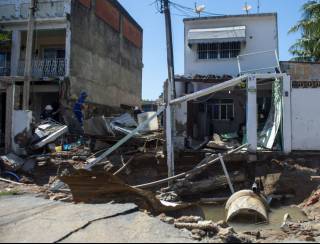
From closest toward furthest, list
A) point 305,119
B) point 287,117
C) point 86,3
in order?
point 287,117, point 305,119, point 86,3

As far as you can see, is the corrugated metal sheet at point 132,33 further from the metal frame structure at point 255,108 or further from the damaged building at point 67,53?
the metal frame structure at point 255,108

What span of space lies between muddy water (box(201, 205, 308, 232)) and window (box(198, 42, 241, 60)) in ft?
37.0

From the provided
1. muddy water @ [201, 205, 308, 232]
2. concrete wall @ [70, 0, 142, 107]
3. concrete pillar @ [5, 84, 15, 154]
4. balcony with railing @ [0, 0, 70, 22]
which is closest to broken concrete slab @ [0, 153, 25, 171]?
concrete pillar @ [5, 84, 15, 154]

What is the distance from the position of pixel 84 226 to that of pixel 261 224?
20.1ft

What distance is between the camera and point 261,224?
38.5 feet

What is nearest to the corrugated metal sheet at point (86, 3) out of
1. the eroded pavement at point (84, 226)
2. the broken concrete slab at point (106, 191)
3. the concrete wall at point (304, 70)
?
the concrete wall at point (304, 70)

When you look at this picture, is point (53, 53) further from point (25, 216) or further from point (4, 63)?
point (25, 216)

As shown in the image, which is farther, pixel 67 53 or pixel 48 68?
pixel 48 68

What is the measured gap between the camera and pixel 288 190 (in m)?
15.2

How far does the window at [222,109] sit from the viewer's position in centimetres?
2473

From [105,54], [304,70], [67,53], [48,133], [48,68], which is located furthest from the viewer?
[105,54]

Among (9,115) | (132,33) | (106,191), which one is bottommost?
(106,191)

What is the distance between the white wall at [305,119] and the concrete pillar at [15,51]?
15527mm

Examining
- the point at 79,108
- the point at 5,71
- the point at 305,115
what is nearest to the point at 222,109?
the point at 79,108
